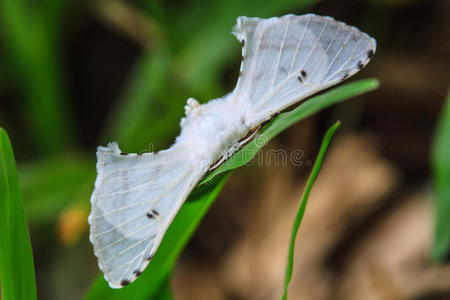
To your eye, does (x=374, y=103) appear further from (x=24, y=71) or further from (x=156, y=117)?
(x=24, y=71)

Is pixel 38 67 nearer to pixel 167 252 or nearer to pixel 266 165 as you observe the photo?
pixel 266 165

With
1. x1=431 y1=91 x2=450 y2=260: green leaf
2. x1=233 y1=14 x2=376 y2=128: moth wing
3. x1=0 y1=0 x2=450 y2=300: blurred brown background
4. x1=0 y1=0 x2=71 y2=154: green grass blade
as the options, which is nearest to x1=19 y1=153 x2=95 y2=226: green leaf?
x1=0 y1=0 x2=450 y2=300: blurred brown background

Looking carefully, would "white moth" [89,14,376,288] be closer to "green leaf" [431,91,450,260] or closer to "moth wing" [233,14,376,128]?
"moth wing" [233,14,376,128]

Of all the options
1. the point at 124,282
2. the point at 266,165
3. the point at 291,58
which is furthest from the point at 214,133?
the point at 266,165

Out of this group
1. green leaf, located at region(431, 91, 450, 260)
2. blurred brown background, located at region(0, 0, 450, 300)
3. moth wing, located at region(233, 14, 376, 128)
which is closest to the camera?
moth wing, located at region(233, 14, 376, 128)

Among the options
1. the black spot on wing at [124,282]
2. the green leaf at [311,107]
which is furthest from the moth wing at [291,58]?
the black spot on wing at [124,282]

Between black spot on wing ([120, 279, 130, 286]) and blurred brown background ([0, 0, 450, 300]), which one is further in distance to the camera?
blurred brown background ([0, 0, 450, 300])
